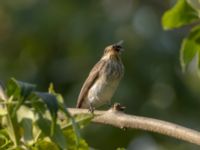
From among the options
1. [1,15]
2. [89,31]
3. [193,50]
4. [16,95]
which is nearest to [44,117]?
[16,95]

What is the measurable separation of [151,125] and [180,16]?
44 cm

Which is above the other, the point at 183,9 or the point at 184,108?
the point at 183,9

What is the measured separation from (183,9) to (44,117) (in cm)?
79

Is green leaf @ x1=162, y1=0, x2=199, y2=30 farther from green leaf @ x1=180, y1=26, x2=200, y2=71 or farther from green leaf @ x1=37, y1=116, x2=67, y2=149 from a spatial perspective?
green leaf @ x1=37, y1=116, x2=67, y2=149

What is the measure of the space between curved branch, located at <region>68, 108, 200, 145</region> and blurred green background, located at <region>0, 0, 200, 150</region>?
6.14 m

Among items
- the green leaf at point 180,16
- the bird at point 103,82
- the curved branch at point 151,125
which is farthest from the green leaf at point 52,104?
the bird at point 103,82

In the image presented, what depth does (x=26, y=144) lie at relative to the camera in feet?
7.59

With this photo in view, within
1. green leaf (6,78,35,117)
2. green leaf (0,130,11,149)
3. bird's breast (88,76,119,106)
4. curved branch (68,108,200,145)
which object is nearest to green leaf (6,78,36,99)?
green leaf (6,78,35,117)

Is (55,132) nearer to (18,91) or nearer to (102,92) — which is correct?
(18,91)

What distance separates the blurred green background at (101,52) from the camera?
10.2m

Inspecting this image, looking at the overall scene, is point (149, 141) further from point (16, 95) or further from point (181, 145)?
point (16, 95)

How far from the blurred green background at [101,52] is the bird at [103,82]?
6.22 ft

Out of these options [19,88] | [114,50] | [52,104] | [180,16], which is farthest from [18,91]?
[114,50]

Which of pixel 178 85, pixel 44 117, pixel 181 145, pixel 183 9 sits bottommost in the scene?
pixel 181 145
